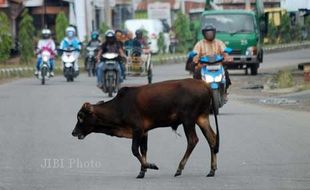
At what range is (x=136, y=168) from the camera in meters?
13.0

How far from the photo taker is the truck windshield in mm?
37281

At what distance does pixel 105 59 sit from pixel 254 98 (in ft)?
12.7

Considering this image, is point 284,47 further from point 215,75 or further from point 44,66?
point 215,75

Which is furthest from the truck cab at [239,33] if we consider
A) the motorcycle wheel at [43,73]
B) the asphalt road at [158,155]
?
the asphalt road at [158,155]

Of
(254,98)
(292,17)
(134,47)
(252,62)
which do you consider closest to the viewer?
(254,98)

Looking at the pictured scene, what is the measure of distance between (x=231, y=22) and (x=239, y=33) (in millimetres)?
571

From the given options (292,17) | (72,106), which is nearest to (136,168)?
(72,106)

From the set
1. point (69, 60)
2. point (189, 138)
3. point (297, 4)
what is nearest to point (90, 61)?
point (69, 60)

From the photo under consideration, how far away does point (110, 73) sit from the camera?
87.4 feet

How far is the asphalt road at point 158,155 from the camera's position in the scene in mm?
11594

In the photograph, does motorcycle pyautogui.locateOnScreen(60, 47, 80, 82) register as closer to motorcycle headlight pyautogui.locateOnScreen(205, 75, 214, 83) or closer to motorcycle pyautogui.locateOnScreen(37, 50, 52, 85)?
motorcycle pyautogui.locateOnScreen(37, 50, 52, 85)

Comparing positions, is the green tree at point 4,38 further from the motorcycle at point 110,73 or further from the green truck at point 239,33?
the motorcycle at point 110,73

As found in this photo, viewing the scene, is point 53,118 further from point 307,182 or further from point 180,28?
point 180,28

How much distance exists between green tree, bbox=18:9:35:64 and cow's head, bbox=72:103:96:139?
3400cm
